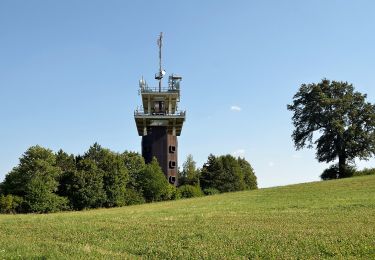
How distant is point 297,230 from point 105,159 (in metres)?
53.0

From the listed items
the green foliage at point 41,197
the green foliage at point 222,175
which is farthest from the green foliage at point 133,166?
the green foliage at point 222,175

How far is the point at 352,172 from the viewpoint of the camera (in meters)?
79.6

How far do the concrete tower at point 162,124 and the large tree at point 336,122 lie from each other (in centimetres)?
2286

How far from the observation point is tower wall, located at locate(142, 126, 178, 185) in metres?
85.4

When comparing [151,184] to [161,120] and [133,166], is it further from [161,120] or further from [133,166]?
[161,120]

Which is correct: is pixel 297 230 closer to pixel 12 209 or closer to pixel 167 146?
pixel 12 209

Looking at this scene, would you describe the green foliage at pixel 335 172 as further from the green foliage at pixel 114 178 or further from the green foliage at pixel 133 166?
the green foliage at pixel 114 178

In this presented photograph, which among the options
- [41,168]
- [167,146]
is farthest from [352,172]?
[41,168]

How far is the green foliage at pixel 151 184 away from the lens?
7331 centimetres

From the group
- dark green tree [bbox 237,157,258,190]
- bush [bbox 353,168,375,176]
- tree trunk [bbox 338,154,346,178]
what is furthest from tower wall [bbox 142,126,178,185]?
dark green tree [bbox 237,157,258,190]

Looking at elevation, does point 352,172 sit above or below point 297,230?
above

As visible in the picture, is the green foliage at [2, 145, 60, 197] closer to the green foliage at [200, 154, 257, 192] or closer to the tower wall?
the tower wall

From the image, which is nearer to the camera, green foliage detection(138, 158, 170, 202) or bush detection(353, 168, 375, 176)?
green foliage detection(138, 158, 170, 202)

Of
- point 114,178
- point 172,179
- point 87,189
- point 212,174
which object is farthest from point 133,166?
point 212,174
